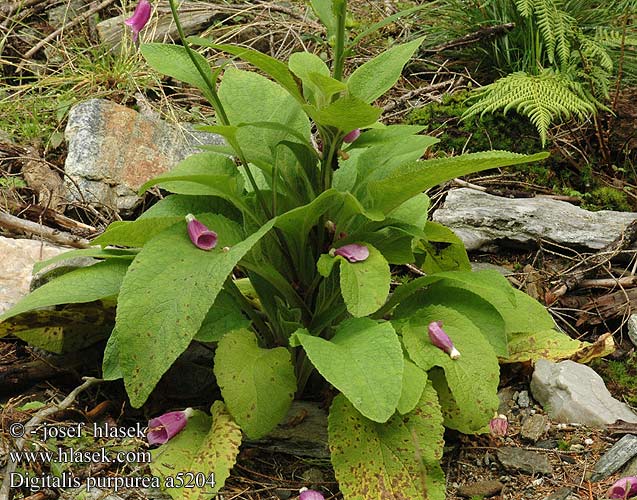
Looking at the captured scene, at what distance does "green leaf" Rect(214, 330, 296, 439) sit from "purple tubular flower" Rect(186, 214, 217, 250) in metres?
0.26

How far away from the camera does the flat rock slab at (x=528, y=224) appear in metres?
3.25

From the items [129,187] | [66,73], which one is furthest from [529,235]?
[66,73]

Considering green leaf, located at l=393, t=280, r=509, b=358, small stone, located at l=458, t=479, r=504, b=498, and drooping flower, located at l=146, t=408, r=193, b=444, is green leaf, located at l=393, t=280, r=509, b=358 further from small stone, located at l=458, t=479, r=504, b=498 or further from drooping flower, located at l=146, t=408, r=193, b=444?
drooping flower, located at l=146, t=408, r=193, b=444

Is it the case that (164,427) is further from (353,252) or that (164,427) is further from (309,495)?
(353,252)

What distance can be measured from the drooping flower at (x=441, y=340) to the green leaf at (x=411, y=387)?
9 cm

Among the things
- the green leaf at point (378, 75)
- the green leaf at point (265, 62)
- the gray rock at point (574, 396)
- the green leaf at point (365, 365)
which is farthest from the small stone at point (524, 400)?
the green leaf at point (265, 62)

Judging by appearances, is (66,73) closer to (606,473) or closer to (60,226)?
(60,226)

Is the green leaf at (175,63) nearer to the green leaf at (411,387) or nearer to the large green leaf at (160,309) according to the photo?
the large green leaf at (160,309)

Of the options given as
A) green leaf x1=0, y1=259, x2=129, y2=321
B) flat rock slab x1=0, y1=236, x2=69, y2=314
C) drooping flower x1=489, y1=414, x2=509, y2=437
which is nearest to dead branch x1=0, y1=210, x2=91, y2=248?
flat rock slab x1=0, y1=236, x2=69, y2=314

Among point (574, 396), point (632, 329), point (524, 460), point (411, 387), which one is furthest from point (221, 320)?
point (632, 329)

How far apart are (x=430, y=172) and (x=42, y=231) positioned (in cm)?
163

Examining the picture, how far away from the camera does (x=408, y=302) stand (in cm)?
243

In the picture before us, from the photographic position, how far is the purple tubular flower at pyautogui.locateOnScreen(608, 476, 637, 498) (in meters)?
2.00

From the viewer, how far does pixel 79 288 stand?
2.23 m
